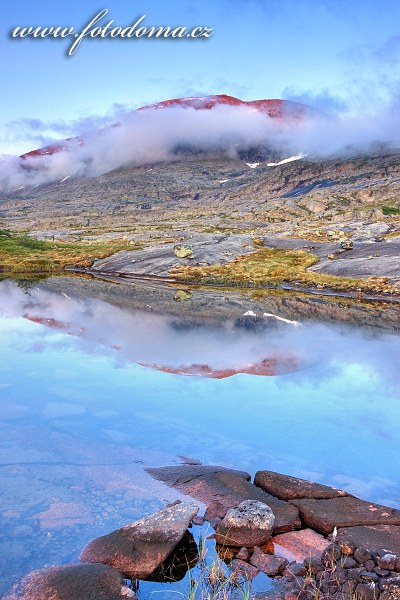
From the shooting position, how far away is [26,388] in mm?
27203

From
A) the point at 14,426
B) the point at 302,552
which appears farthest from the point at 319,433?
the point at 14,426

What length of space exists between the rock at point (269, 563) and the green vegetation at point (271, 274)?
52569mm

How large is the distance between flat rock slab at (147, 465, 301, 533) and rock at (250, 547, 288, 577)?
1.31 m

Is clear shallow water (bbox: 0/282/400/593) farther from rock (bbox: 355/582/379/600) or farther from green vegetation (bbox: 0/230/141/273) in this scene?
green vegetation (bbox: 0/230/141/273)

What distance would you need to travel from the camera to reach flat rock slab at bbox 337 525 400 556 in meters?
13.0

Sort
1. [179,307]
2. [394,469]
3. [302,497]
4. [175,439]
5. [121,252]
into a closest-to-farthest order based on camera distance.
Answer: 1. [302,497]
2. [394,469]
3. [175,439]
4. [179,307]
5. [121,252]

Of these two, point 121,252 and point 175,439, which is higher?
point 121,252

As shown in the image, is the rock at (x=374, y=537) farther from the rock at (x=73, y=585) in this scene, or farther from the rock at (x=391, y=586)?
the rock at (x=73, y=585)

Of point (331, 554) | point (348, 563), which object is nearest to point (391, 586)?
point (348, 563)

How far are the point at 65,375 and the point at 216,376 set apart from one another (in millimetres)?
7949

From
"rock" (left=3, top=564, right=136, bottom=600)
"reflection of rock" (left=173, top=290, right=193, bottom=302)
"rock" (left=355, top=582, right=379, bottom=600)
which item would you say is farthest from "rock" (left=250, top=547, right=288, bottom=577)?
"reflection of rock" (left=173, top=290, right=193, bottom=302)

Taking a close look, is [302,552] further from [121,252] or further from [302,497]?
[121,252]

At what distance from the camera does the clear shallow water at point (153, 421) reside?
1542 centimetres

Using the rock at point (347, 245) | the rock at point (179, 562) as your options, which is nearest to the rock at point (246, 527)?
the rock at point (179, 562)
